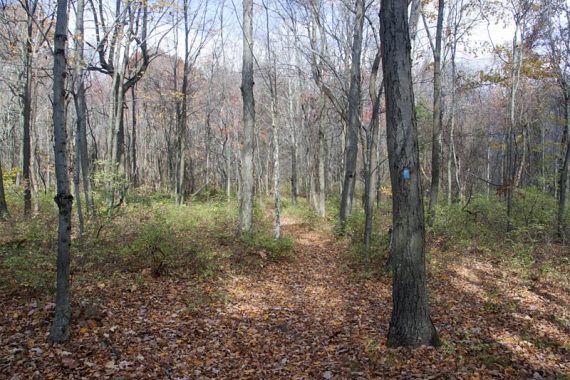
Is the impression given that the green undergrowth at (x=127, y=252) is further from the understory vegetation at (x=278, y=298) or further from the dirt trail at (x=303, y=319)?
the dirt trail at (x=303, y=319)

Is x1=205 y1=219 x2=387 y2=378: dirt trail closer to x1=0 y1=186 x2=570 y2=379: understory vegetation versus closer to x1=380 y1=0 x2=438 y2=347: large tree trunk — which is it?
x1=0 y1=186 x2=570 y2=379: understory vegetation

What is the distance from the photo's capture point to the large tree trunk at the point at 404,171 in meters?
4.27

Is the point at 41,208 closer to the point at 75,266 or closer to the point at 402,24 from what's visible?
the point at 75,266

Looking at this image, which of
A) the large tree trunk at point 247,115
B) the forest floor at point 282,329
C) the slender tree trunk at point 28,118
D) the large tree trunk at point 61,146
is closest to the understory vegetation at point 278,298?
the forest floor at point 282,329

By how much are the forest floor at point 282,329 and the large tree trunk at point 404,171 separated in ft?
1.89

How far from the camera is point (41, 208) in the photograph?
13500 millimetres

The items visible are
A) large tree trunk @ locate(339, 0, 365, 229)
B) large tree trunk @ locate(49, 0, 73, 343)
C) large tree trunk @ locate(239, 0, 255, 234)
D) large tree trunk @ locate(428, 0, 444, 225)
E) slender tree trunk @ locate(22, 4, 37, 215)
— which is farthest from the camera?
slender tree trunk @ locate(22, 4, 37, 215)

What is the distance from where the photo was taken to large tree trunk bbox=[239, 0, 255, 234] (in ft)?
34.5

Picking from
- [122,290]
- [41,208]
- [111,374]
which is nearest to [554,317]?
[111,374]

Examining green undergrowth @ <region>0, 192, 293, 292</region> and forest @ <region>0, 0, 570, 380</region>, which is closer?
forest @ <region>0, 0, 570, 380</region>

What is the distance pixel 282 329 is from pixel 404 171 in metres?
3.17

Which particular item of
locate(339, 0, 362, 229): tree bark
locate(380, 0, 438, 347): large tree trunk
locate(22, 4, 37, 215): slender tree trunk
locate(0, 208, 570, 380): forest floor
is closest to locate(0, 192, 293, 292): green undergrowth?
locate(0, 208, 570, 380): forest floor

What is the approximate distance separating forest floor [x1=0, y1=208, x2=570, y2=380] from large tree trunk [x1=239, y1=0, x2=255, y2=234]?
9.16ft

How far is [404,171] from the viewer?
429 centimetres
